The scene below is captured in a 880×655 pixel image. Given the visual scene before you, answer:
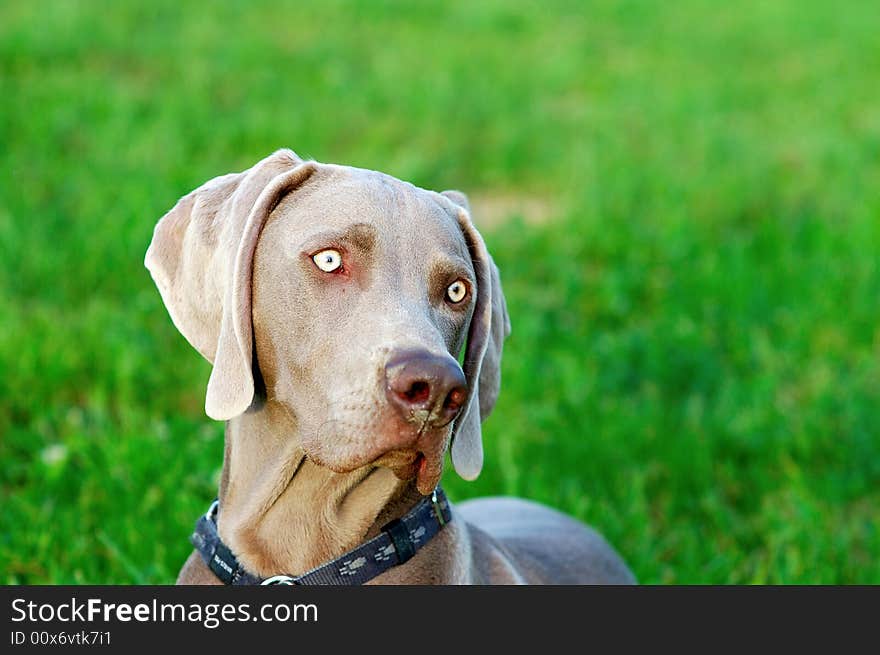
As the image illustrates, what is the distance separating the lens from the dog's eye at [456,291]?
271 centimetres

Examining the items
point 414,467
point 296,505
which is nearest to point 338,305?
point 414,467

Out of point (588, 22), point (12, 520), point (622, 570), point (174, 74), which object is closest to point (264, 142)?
point (174, 74)

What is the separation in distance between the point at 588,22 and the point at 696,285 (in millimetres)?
6350

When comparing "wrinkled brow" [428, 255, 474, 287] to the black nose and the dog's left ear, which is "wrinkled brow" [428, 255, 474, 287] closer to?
the dog's left ear

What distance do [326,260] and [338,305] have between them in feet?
0.34

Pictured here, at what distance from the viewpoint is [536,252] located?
21.5 ft

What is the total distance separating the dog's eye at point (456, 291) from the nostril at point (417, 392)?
0.39m

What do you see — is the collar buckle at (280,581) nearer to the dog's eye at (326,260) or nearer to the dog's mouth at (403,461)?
the dog's mouth at (403,461)

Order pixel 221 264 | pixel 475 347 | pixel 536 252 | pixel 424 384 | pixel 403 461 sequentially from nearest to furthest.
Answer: pixel 424 384, pixel 403 461, pixel 221 264, pixel 475 347, pixel 536 252

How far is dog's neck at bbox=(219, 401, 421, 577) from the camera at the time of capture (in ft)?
8.96

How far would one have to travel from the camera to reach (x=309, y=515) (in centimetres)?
276

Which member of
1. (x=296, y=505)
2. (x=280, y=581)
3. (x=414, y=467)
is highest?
(x=414, y=467)

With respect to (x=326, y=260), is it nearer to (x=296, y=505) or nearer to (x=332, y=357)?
(x=332, y=357)

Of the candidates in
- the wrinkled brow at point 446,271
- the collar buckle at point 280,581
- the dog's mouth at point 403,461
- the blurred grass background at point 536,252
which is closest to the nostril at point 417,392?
the dog's mouth at point 403,461
